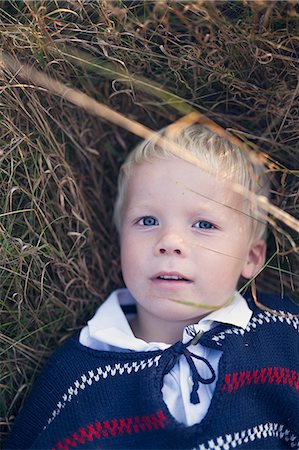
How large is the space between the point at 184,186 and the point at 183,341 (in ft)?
1.41

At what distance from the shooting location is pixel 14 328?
198cm

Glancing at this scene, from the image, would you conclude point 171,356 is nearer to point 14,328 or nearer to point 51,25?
point 14,328

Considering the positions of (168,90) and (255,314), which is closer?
(255,314)

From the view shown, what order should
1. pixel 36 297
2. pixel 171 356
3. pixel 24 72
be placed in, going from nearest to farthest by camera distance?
pixel 171 356, pixel 24 72, pixel 36 297

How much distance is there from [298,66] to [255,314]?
0.71 meters

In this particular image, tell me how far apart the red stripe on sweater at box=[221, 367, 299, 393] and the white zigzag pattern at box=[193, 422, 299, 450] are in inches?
4.4

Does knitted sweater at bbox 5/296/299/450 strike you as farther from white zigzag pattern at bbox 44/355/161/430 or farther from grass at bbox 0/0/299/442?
grass at bbox 0/0/299/442

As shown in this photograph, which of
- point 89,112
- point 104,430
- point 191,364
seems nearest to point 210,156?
point 89,112

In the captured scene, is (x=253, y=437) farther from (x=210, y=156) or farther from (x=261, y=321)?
(x=210, y=156)

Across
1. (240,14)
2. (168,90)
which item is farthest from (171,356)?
(240,14)

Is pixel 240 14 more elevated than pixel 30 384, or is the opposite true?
pixel 240 14

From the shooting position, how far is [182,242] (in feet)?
5.97

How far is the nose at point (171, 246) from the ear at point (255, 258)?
1.01ft

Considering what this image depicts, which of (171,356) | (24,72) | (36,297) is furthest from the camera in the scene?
(36,297)
